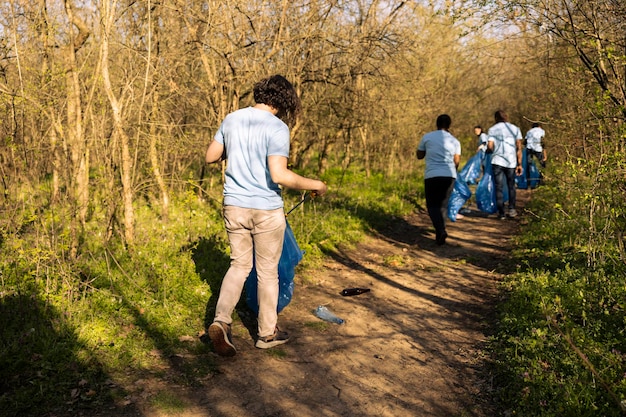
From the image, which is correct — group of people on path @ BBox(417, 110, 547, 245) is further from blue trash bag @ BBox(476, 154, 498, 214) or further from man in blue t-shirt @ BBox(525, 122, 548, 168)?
blue trash bag @ BBox(476, 154, 498, 214)

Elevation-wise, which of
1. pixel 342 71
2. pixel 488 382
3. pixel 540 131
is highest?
pixel 342 71

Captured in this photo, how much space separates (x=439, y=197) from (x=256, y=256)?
4.50m

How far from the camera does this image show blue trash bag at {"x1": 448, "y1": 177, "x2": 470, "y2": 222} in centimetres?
962

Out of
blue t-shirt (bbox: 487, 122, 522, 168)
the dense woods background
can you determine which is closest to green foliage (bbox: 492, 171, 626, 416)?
the dense woods background

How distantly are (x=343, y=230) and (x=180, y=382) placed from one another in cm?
499

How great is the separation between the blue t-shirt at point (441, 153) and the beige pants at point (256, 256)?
14.3ft

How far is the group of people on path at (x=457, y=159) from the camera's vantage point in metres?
7.99

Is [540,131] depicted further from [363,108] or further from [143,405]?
[143,405]

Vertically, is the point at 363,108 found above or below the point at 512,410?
above

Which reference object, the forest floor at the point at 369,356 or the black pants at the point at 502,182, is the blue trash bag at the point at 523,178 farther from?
the forest floor at the point at 369,356

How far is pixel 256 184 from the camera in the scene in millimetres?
4031

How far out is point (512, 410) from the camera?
3.37 m

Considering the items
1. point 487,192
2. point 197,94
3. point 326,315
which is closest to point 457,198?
point 487,192

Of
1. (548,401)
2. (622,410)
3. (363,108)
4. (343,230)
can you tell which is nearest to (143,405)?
(548,401)
